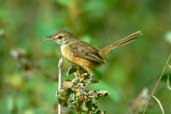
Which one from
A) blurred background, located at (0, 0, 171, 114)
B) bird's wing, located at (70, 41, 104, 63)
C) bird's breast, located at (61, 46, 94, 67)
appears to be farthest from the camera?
blurred background, located at (0, 0, 171, 114)

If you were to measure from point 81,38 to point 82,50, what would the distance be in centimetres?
95

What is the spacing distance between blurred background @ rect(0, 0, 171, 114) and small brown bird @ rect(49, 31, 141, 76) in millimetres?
132

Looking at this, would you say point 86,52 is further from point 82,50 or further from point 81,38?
point 81,38

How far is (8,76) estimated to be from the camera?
835cm

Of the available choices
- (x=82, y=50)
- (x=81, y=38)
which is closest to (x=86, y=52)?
(x=82, y=50)

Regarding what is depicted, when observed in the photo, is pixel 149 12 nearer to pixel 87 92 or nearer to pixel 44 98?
pixel 44 98

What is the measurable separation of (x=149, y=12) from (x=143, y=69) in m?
1.06

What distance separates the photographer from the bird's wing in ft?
20.6

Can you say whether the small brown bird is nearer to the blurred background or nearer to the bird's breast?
the bird's breast

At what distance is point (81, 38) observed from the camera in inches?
289

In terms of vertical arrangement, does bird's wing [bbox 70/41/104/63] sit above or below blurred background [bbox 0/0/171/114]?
below

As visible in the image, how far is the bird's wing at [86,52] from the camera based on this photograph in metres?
6.29

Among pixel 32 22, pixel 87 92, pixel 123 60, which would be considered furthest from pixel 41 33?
pixel 87 92

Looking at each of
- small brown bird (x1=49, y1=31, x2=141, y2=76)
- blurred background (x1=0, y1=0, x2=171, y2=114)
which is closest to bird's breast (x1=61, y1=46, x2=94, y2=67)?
small brown bird (x1=49, y1=31, x2=141, y2=76)
